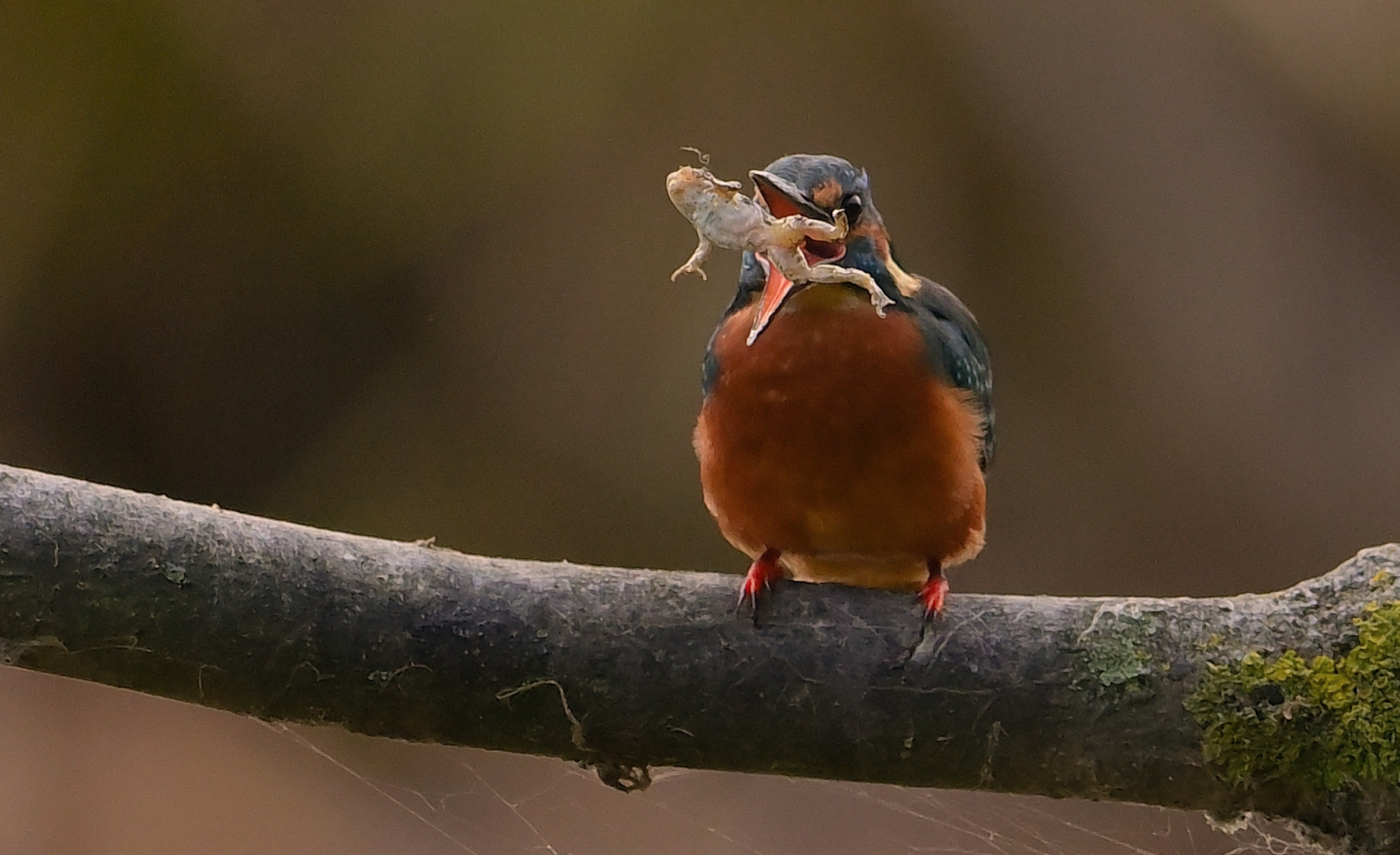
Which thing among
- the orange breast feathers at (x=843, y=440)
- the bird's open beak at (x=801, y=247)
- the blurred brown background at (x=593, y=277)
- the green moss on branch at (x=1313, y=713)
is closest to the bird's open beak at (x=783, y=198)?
the bird's open beak at (x=801, y=247)

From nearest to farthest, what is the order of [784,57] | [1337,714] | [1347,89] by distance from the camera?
[1337,714] < [1347,89] < [784,57]

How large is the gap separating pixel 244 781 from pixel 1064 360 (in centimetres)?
225

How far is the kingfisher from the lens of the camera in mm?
1272

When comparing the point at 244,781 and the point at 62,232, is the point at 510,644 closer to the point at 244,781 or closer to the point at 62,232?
the point at 244,781

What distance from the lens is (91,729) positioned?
9.58 ft

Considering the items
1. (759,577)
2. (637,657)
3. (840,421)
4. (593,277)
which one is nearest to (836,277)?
(840,421)

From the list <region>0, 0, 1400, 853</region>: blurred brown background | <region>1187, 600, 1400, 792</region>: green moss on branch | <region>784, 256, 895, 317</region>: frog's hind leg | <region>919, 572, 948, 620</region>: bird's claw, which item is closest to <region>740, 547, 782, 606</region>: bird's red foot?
<region>919, 572, 948, 620</region>: bird's claw

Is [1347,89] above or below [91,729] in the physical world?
above

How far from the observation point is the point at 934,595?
1.21 m

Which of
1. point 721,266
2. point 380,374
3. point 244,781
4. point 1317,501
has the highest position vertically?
point 721,266

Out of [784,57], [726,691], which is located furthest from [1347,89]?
[726,691]

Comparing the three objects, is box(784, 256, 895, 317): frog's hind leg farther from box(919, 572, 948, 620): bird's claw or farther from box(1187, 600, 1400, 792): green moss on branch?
box(1187, 600, 1400, 792): green moss on branch

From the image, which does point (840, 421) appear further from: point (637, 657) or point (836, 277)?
point (637, 657)

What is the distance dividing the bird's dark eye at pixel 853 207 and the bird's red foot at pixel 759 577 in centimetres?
38
